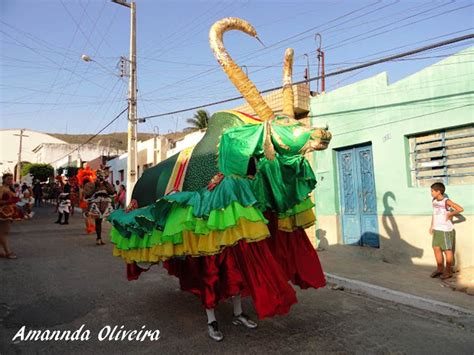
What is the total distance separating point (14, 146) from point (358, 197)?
2121 inches

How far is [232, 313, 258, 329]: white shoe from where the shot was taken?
11.6 ft

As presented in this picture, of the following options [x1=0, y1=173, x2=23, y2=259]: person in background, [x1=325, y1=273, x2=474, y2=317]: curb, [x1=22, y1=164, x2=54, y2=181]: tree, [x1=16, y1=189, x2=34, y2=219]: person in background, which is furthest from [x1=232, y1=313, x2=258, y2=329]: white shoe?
[x1=22, y1=164, x2=54, y2=181]: tree

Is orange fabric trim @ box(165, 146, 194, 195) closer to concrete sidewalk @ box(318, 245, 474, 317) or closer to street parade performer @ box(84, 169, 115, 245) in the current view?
concrete sidewalk @ box(318, 245, 474, 317)

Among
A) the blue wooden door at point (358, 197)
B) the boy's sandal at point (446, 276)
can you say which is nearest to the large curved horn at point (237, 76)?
the boy's sandal at point (446, 276)

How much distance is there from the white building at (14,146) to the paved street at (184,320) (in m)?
48.7

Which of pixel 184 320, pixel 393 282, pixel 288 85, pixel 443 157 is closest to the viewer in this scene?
pixel 288 85

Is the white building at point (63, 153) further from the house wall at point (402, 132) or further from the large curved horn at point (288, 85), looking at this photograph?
the large curved horn at point (288, 85)

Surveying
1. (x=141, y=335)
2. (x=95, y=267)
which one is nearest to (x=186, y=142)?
(x=95, y=267)

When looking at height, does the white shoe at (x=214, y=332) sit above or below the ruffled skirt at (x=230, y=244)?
below

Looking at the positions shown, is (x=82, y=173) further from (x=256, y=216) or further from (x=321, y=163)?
(x=256, y=216)

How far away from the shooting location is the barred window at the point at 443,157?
5848 mm

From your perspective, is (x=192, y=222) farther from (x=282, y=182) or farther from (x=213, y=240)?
(x=282, y=182)

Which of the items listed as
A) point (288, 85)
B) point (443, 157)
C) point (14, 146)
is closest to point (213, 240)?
point (288, 85)

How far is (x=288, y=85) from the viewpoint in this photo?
340 centimetres
